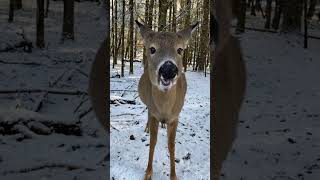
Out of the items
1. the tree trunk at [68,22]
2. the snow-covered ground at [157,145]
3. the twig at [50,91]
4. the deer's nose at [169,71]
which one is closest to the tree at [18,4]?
the tree trunk at [68,22]

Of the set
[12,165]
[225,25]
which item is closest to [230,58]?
[225,25]

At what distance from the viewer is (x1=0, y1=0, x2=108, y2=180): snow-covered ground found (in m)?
3.89

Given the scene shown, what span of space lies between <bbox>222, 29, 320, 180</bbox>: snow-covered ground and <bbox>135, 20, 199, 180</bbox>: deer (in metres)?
0.61

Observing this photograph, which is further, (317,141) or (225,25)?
(317,141)

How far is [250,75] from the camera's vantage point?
3.96m

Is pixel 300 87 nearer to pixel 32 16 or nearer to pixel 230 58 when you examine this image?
pixel 230 58

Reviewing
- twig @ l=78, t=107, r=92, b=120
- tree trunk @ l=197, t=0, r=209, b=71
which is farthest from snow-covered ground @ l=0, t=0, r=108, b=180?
tree trunk @ l=197, t=0, r=209, b=71

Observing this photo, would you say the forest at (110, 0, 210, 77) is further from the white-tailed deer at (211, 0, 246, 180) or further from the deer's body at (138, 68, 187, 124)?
the white-tailed deer at (211, 0, 246, 180)

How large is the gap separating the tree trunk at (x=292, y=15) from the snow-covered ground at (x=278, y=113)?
3.6 inches

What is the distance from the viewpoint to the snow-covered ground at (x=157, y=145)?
4551 millimetres

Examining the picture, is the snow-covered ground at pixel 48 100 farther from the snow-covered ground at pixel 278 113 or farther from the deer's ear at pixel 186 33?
the snow-covered ground at pixel 278 113

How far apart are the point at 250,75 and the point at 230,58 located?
367mm

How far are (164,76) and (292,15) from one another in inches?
53.5

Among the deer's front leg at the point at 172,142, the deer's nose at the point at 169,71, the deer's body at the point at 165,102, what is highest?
the deer's nose at the point at 169,71
